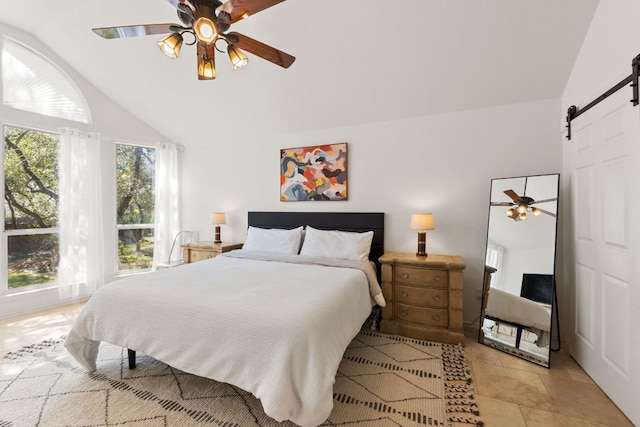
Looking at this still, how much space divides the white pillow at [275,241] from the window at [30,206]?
2.59 metres

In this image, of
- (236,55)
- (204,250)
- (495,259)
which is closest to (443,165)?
(495,259)

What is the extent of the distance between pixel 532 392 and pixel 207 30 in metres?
3.13

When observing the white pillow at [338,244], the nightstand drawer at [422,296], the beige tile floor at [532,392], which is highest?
the white pillow at [338,244]

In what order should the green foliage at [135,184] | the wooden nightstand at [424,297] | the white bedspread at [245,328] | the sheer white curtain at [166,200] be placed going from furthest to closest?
the sheer white curtain at [166,200], the green foliage at [135,184], the wooden nightstand at [424,297], the white bedspread at [245,328]

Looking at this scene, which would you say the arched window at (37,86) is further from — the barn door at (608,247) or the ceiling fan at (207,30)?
the barn door at (608,247)

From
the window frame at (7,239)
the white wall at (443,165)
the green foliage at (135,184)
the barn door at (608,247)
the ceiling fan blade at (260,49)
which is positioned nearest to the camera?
the barn door at (608,247)

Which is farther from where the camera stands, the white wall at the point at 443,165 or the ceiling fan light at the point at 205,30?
the white wall at the point at 443,165

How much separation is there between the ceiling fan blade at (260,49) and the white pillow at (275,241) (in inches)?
78.5

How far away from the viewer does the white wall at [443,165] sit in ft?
9.32

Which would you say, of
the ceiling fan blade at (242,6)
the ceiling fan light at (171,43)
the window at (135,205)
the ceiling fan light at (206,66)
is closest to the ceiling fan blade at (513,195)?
the ceiling fan blade at (242,6)

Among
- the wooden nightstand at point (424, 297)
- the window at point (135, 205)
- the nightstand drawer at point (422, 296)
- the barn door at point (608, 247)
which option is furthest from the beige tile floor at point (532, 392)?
the window at point (135, 205)

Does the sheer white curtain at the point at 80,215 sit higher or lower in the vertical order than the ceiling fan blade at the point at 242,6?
lower

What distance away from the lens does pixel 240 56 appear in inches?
73.9

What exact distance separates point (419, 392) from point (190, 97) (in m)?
4.00
